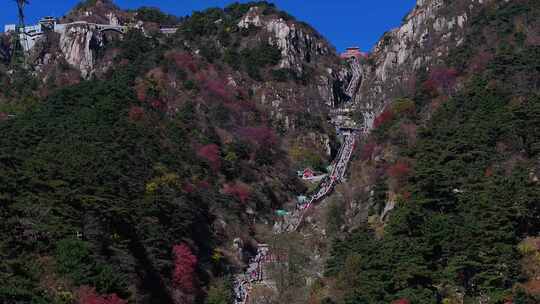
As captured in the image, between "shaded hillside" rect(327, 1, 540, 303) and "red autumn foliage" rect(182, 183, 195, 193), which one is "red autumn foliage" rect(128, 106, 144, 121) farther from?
"shaded hillside" rect(327, 1, 540, 303)

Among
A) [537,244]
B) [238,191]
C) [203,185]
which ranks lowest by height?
[537,244]

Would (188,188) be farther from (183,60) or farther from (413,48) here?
(413,48)

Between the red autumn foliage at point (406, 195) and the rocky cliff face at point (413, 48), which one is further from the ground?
the rocky cliff face at point (413, 48)

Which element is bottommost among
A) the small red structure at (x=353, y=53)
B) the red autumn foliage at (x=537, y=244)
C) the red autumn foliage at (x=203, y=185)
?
the red autumn foliage at (x=537, y=244)

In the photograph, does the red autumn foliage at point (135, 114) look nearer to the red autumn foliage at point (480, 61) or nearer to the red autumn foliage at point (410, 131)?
the red autumn foliage at point (410, 131)

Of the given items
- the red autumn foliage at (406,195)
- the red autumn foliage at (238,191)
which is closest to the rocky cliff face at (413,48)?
the red autumn foliage at (238,191)

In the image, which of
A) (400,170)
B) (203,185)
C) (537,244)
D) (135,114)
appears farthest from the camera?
(135,114)

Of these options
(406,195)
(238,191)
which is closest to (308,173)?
(238,191)
